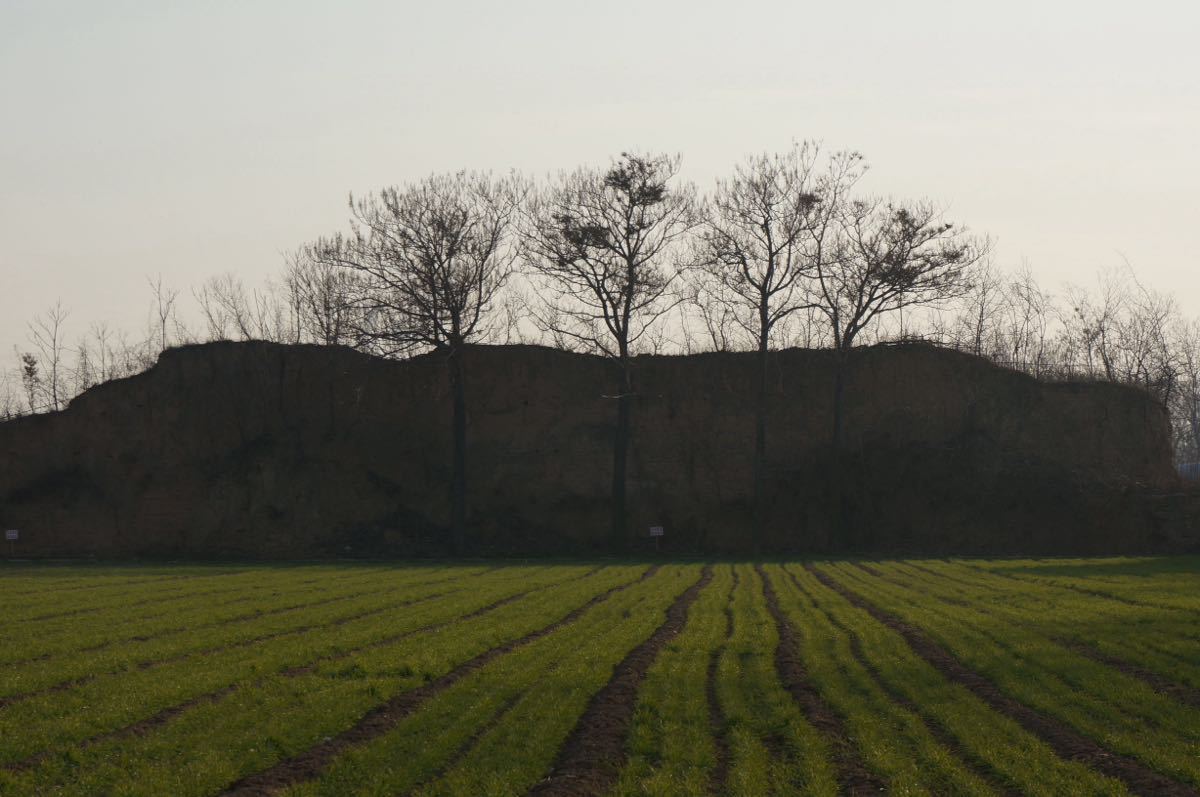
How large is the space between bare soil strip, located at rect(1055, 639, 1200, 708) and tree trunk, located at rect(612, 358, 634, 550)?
114 feet

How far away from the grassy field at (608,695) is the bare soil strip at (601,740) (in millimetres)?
44

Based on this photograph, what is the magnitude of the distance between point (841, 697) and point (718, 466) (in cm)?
4087

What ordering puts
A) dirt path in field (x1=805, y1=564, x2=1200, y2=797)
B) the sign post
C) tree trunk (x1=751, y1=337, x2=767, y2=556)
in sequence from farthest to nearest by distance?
tree trunk (x1=751, y1=337, x2=767, y2=556) < the sign post < dirt path in field (x1=805, y1=564, x2=1200, y2=797)

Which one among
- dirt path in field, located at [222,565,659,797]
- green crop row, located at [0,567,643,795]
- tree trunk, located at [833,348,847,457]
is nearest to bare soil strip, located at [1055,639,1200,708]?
dirt path in field, located at [222,565,659,797]

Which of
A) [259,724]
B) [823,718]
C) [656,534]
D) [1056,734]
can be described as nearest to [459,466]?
[656,534]

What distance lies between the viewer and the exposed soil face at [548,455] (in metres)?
52.7

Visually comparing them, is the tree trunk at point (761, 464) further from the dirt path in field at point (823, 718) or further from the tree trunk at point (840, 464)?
the dirt path in field at point (823, 718)

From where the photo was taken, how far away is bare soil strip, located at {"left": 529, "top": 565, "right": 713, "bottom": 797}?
34.2 ft

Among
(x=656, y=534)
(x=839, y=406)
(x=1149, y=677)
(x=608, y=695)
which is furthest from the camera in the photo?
(x=839, y=406)

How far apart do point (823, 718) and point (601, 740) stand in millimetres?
2846

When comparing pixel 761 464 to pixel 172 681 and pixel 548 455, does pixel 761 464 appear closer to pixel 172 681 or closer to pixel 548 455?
pixel 548 455

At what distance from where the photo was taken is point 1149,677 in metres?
15.1

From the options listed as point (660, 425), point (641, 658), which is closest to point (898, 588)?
point (641, 658)

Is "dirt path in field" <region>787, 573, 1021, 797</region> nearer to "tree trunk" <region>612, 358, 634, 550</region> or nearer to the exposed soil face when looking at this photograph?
"tree trunk" <region>612, 358, 634, 550</region>
